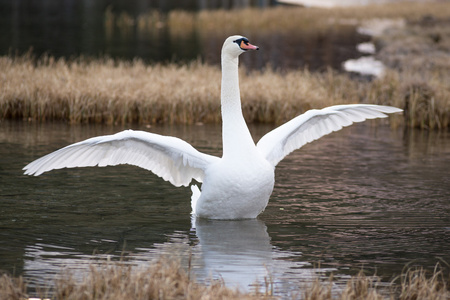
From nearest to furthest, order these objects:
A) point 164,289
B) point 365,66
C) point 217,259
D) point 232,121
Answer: point 164,289 → point 217,259 → point 232,121 → point 365,66

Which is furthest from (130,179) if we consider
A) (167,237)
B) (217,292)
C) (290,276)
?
(217,292)

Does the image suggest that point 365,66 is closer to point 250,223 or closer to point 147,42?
point 147,42

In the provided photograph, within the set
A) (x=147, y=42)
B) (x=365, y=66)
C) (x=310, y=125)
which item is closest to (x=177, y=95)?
(x=310, y=125)

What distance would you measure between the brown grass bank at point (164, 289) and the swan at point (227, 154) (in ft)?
7.47

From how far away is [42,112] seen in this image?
16.8 metres

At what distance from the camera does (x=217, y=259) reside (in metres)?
7.92

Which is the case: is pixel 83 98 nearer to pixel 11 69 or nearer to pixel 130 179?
pixel 11 69

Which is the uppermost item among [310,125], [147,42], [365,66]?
[147,42]

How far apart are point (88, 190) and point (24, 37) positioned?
29004 mm

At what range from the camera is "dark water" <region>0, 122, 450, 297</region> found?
766 centimetres

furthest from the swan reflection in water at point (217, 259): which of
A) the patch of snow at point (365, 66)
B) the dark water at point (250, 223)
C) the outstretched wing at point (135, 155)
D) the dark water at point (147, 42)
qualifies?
the patch of snow at point (365, 66)

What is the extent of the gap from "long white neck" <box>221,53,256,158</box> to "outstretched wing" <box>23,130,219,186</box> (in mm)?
355

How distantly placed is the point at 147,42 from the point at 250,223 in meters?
31.6

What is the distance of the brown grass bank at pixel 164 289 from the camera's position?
19.9 ft
